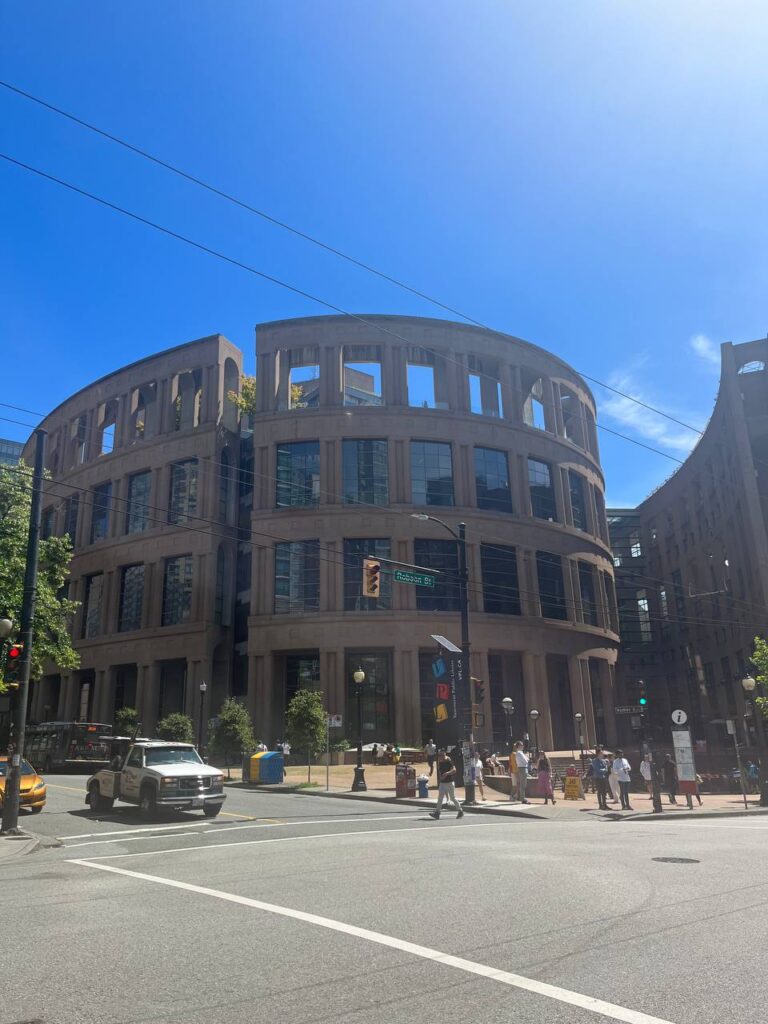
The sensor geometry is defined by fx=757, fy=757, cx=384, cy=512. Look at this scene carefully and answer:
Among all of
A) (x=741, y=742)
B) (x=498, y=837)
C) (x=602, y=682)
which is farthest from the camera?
(x=741, y=742)

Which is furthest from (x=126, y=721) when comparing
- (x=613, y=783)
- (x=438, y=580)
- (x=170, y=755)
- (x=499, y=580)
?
(x=613, y=783)

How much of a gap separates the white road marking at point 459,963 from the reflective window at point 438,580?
38.3 m

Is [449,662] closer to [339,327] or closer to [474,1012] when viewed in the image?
[474,1012]

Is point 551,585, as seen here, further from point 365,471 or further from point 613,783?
point 613,783

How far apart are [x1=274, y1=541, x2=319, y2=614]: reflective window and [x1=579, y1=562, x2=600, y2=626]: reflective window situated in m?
19.6

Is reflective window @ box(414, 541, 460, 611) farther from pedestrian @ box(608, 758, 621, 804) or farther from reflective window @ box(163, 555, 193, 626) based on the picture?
pedestrian @ box(608, 758, 621, 804)

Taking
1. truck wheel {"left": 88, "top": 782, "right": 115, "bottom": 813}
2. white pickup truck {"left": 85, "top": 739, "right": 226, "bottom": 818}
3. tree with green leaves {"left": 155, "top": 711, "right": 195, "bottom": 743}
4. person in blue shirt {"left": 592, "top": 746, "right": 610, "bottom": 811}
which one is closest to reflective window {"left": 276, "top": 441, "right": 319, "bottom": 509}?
tree with green leaves {"left": 155, "top": 711, "right": 195, "bottom": 743}

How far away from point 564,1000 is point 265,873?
6.21 m

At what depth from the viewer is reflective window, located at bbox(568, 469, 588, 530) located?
56.6 metres

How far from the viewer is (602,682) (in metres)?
55.3

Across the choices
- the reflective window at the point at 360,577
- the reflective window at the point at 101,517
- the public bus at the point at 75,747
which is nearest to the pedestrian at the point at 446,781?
the public bus at the point at 75,747

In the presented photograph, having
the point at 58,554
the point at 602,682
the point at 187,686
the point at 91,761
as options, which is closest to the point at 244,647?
the point at 187,686

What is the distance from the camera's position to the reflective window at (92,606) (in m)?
56.9

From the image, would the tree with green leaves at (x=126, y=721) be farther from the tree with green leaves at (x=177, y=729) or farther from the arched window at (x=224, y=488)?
the arched window at (x=224, y=488)
